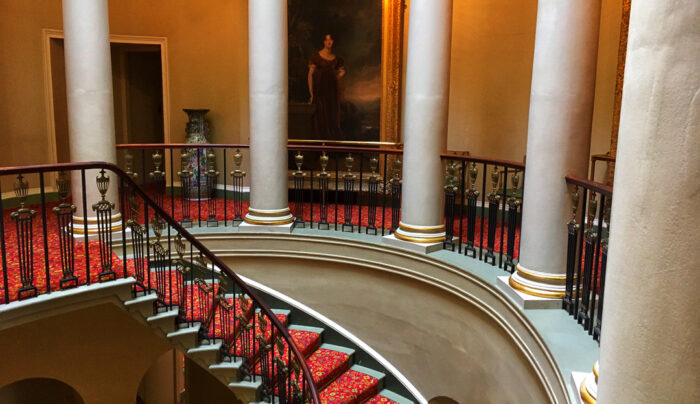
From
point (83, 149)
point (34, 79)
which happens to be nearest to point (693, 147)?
point (83, 149)

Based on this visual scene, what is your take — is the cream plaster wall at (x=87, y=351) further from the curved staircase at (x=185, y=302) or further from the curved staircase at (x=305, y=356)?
the curved staircase at (x=305, y=356)

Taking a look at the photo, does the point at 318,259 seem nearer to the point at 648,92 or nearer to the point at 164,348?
the point at 164,348

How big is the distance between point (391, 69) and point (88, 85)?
15.7 ft

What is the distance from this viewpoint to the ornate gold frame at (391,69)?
961cm

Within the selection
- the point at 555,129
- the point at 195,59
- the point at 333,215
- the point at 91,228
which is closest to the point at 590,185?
the point at 555,129

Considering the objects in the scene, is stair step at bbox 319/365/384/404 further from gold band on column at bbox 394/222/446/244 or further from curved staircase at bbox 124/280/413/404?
gold band on column at bbox 394/222/446/244

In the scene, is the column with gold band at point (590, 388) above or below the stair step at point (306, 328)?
above

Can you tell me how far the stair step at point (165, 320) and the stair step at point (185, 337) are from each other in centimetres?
6

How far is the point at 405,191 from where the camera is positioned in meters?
6.90

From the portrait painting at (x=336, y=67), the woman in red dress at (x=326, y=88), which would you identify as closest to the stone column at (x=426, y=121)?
the portrait painting at (x=336, y=67)

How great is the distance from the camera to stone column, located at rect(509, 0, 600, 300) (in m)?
4.70

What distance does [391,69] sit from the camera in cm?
976

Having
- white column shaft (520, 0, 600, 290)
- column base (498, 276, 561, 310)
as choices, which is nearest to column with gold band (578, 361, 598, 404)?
column base (498, 276, 561, 310)

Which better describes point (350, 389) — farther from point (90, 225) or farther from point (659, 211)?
point (659, 211)
